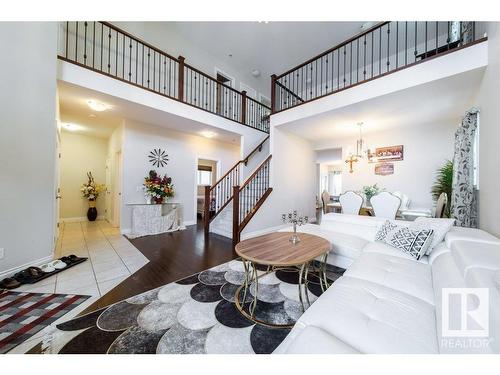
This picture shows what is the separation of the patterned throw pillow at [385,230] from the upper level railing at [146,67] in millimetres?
4150

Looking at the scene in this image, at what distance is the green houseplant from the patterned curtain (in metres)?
0.62

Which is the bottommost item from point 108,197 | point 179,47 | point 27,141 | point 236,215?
point 236,215

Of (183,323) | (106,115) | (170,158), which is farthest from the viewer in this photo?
(170,158)

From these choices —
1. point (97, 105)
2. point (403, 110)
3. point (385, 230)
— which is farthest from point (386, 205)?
point (97, 105)

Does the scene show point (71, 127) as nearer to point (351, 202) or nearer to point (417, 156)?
point (351, 202)

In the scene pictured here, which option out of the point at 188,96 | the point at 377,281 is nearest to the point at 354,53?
the point at 188,96

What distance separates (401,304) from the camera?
1179mm

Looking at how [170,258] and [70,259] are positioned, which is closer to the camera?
[70,259]

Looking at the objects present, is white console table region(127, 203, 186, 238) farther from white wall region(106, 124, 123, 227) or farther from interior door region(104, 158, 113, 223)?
interior door region(104, 158, 113, 223)

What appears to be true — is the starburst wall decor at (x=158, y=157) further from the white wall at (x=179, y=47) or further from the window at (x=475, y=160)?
the window at (x=475, y=160)

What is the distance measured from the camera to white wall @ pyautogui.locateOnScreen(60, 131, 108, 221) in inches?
221

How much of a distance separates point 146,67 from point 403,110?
615cm

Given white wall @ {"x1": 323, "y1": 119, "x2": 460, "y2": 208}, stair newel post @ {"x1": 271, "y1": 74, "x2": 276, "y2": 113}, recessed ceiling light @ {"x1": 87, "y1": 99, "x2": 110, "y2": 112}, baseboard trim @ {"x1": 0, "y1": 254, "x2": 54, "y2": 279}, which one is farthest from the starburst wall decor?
white wall @ {"x1": 323, "y1": 119, "x2": 460, "y2": 208}
